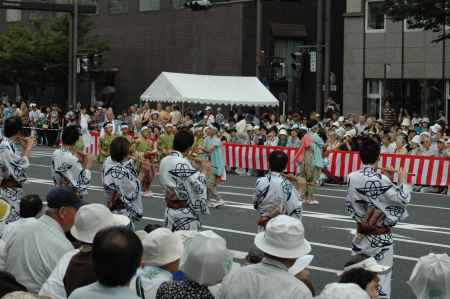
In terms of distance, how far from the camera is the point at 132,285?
5887mm

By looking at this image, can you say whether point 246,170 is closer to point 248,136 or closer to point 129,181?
point 248,136

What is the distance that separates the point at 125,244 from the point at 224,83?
29.9 metres

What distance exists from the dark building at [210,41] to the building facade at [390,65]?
112 inches

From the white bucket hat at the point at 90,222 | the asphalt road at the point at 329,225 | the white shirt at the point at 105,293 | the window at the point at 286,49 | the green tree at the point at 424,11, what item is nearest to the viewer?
the white shirt at the point at 105,293

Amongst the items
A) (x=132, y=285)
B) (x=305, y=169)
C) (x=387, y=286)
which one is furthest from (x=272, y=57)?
(x=132, y=285)

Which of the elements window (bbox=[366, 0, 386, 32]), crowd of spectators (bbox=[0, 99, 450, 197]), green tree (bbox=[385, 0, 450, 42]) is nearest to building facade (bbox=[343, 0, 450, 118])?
window (bbox=[366, 0, 386, 32])

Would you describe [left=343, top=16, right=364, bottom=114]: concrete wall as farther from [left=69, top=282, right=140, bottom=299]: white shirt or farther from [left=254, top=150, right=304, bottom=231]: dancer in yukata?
[left=69, top=282, right=140, bottom=299]: white shirt

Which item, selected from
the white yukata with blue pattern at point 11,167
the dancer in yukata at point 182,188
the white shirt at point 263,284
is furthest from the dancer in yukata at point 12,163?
the white shirt at point 263,284

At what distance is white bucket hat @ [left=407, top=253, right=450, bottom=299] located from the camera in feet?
19.1

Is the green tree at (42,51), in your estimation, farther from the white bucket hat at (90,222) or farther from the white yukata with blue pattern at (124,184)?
the white bucket hat at (90,222)

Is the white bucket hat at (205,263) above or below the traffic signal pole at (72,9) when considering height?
below

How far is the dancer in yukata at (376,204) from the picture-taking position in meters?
9.64

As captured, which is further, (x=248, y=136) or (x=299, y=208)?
(x=248, y=136)

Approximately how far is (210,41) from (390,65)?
10076 mm
